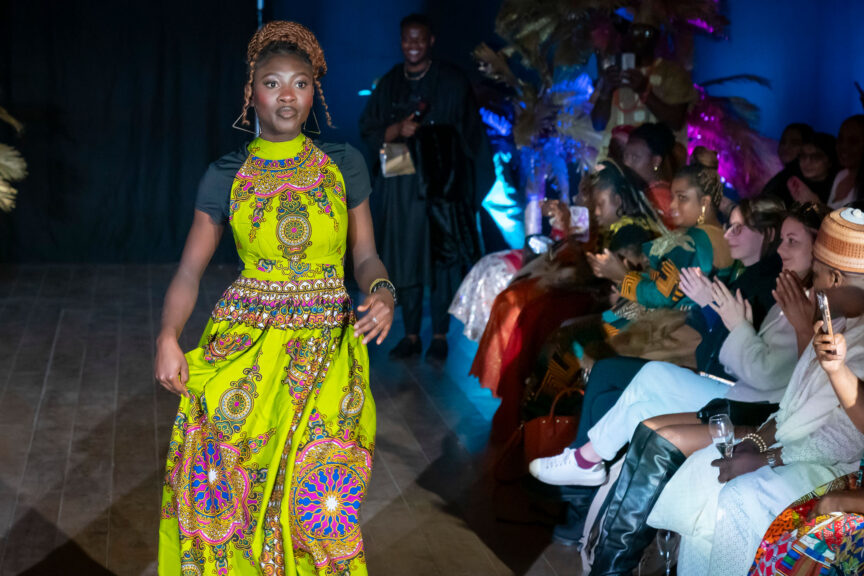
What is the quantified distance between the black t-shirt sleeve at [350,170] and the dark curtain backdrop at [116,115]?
6706 mm

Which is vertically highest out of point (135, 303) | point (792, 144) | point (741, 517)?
point (792, 144)

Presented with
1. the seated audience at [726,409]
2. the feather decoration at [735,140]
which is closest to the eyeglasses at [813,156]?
the feather decoration at [735,140]

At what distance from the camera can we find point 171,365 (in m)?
2.75

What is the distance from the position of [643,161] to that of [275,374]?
256cm

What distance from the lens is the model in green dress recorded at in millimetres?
2859

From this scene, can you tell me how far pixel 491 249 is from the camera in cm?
909

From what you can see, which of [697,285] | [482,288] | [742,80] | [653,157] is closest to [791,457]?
[697,285]

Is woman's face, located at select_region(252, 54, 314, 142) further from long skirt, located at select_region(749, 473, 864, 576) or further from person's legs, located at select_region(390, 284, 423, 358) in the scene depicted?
person's legs, located at select_region(390, 284, 423, 358)

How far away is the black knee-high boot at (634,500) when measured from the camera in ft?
10.9

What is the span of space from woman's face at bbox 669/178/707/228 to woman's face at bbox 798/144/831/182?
1.27 meters

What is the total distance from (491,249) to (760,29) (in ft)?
11.3

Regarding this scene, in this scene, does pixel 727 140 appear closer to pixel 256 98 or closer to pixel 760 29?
pixel 760 29

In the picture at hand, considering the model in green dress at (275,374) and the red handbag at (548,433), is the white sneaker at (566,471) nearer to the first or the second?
the red handbag at (548,433)

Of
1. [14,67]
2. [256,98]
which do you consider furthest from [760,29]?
[14,67]
